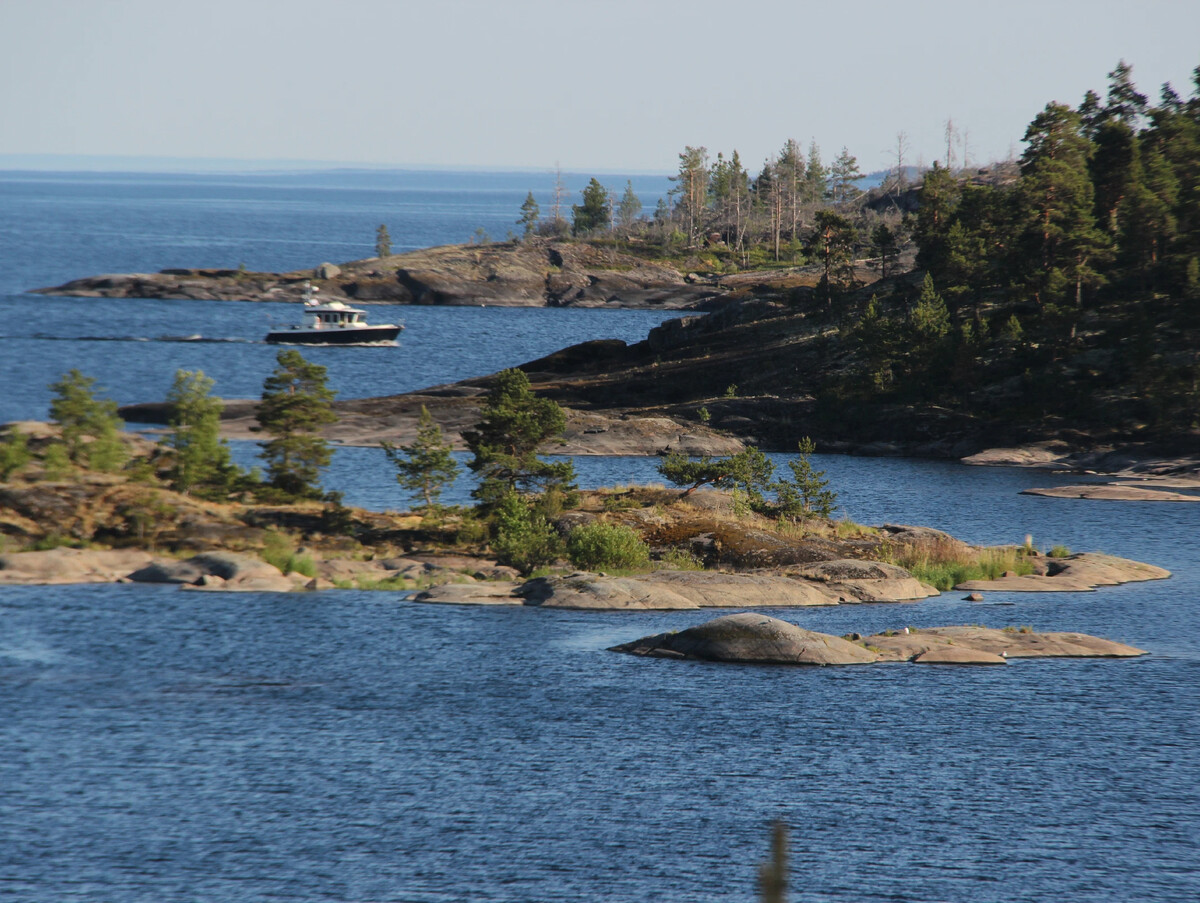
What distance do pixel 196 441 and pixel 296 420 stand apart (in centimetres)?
542

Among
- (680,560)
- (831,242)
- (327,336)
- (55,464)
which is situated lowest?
(680,560)

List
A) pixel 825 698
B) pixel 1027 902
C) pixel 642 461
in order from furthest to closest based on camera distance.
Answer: pixel 642 461, pixel 825 698, pixel 1027 902

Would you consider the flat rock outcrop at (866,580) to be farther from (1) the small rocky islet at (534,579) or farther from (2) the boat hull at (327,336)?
(2) the boat hull at (327,336)

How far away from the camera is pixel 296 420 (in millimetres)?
60688

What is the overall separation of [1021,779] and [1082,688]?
31.2 feet

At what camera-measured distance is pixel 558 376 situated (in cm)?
11906

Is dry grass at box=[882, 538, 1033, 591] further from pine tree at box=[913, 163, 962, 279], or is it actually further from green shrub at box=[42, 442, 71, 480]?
pine tree at box=[913, 163, 962, 279]

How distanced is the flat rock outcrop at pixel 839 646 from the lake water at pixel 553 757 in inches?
36.0

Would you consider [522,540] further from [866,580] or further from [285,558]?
Answer: [866,580]

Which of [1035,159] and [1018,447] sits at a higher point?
[1035,159]

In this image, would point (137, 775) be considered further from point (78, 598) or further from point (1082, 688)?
point (1082, 688)

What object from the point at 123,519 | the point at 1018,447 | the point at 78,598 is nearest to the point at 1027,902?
the point at 78,598

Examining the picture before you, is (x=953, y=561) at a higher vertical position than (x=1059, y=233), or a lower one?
lower

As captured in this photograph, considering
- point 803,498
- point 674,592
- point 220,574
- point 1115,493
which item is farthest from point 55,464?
point 1115,493
